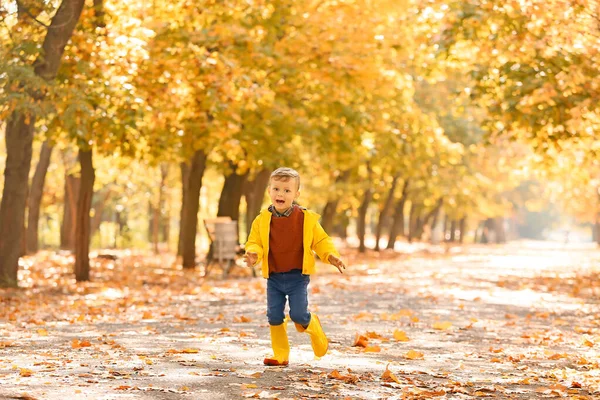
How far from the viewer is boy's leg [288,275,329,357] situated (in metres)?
8.60

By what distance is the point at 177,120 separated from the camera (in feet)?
71.2

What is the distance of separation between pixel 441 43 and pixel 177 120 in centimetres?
588

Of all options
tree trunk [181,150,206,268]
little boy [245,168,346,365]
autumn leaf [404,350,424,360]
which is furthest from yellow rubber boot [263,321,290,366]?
tree trunk [181,150,206,268]

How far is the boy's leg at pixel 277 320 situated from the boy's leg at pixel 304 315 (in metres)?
0.10

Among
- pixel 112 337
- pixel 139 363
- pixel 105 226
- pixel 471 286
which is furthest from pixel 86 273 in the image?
pixel 105 226

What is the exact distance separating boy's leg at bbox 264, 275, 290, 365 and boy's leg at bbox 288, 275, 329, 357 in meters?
0.10

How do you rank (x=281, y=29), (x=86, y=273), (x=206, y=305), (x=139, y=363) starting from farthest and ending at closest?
1. (x=281, y=29)
2. (x=86, y=273)
3. (x=206, y=305)
4. (x=139, y=363)

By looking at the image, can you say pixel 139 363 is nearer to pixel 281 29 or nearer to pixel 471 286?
pixel 471 286

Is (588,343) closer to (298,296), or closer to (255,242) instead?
(298,296)

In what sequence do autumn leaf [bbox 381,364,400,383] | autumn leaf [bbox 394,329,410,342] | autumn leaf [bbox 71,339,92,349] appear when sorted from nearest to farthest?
autumn leaf [bbox 381,364,400,383] < autumn leaf [bbox 71,339,92,349] < autumn leaf [bbox 394,329,410,342]

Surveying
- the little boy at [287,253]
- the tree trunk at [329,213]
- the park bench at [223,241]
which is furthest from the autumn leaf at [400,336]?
the tree trunk at [329,213]

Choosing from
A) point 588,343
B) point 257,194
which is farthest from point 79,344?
point 257,194

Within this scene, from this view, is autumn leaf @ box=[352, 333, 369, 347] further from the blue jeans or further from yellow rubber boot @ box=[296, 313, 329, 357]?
the blue jeans

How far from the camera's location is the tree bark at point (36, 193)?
31.5 metres
